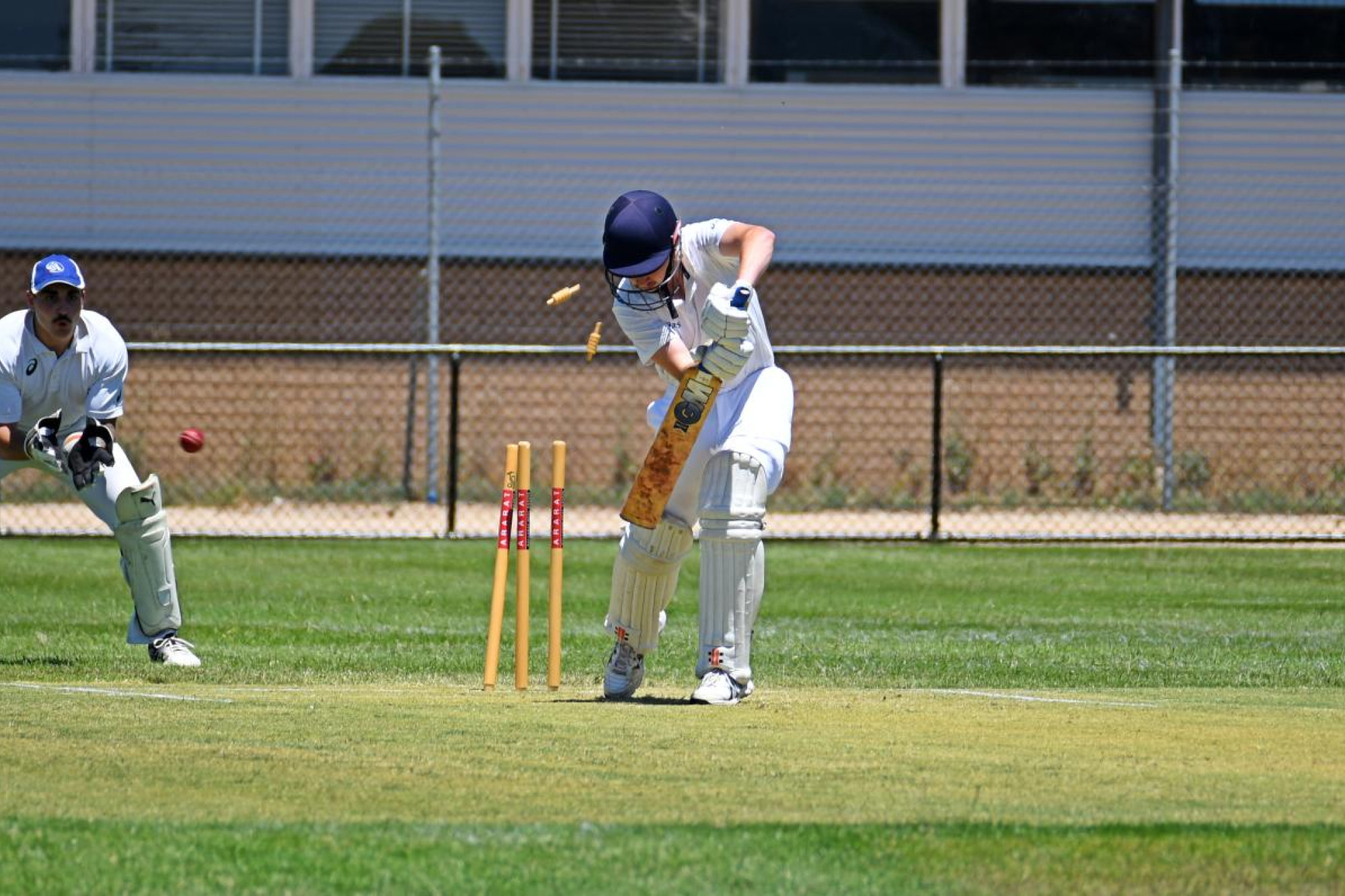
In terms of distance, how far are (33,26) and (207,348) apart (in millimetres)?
8318

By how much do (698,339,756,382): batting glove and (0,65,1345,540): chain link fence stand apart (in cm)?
1304

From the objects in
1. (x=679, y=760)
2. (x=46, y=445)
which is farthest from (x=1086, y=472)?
(x=679, y=760)

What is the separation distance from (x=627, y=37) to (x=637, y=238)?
1658 cm

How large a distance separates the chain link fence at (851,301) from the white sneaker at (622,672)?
491 inches

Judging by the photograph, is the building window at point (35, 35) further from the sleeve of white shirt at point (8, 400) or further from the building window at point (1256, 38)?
the sleeve of white shirt at point (8, 400)

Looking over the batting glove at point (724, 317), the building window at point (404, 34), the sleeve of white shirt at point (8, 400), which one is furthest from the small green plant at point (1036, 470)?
the batting glove at point (724, 317)

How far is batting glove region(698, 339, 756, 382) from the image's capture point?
7.70 m

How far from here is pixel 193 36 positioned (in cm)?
2356

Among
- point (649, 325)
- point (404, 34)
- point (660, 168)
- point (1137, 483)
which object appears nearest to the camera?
point (649, 325)

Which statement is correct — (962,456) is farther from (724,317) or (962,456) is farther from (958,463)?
(724,317)

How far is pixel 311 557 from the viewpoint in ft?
54.3

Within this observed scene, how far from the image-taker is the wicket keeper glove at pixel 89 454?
9750 millimetres

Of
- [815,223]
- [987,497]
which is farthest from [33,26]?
[987,497]

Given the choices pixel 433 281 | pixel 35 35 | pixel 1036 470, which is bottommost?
pixel 1036 470
